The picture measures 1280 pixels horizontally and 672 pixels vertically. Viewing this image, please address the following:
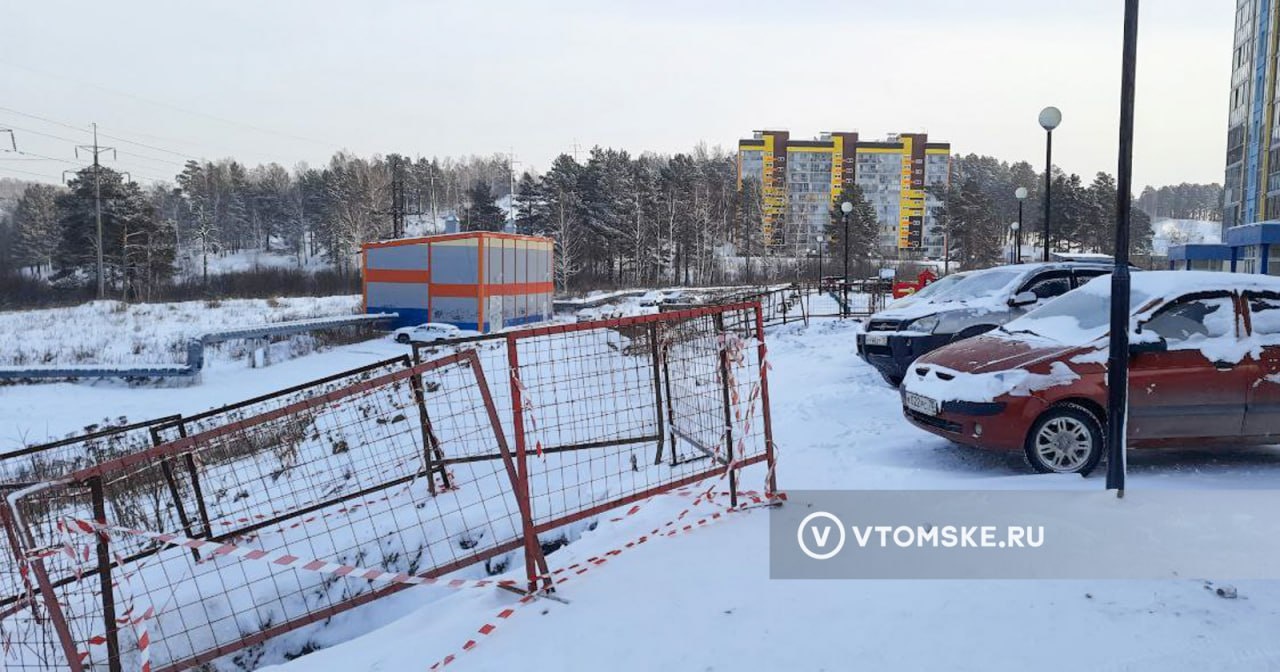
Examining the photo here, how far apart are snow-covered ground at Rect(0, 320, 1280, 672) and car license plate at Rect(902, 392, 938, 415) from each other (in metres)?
0.49

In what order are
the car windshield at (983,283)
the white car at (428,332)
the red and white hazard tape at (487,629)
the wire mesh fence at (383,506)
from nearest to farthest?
1. the red and white hazard tape at (487,629)
2. the wire mesh fence at (383,506)
3. the car windshield at (983,283)
4. the white car at (428,332)

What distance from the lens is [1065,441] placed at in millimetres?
5957

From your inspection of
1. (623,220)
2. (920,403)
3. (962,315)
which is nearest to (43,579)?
(920,403)

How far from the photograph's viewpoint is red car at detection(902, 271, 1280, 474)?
19.3ft

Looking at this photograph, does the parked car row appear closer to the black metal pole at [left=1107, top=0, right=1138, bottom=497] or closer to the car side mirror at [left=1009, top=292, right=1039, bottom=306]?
the black metal pole at [left=1107, top=0, right=1138, bottom=497]

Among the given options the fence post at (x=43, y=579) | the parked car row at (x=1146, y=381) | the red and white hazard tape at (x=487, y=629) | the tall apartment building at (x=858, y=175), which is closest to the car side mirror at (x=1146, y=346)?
the parked car row at (x=1146, y=381)

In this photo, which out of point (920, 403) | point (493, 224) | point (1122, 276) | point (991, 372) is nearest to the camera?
point (1122, 276)

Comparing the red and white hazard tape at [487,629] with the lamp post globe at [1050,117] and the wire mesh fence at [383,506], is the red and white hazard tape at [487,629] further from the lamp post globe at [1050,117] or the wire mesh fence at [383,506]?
the lamp post globe at [1050,117]

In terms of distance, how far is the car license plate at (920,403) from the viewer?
6.33 m

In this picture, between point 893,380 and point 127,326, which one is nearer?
point 893,380

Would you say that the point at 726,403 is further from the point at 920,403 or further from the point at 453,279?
the point at 453,279

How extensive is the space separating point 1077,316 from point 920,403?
1572 millimetres

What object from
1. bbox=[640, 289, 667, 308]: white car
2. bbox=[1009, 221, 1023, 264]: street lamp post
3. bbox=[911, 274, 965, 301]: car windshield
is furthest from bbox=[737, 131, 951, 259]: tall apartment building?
bbox=[911, 274, 965, 301]: car windshield

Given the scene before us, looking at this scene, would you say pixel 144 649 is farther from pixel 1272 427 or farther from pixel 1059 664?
pixel 1272 427
